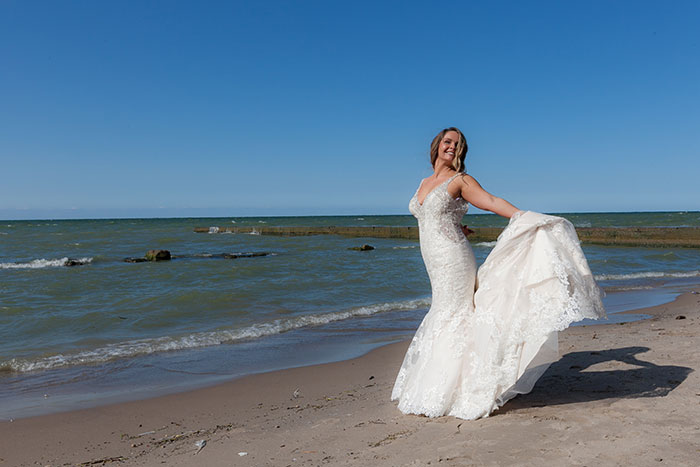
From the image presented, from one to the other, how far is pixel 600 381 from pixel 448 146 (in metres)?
2.49

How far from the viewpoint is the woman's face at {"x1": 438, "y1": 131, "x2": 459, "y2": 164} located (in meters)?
3.90

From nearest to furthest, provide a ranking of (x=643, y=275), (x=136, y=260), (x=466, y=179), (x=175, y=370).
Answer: (x=466, y=179) → (x=175, y=370) → (x=643, y=275) → (x=136, y=260)

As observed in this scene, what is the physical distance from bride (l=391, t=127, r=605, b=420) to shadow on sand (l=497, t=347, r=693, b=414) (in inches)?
14.4

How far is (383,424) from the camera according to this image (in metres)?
3.84

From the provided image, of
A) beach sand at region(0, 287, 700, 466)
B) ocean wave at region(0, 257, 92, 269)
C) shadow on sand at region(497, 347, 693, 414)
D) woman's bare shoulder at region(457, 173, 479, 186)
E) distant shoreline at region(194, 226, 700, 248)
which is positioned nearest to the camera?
beach sand at region(0, 287, 700, 466)

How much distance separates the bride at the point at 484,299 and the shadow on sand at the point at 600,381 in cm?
37

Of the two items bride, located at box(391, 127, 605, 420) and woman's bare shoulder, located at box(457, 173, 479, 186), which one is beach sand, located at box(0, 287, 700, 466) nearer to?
bride, located at box(391, 127, 605, 420)

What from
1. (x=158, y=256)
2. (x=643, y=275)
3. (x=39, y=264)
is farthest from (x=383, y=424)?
(x=39, y=264)

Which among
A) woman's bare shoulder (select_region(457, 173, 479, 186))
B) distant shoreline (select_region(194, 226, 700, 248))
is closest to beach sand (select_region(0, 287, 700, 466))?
woman's bare shoulder (select_region(457, 173, 479, 186))

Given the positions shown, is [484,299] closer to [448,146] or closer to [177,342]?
[448,146]

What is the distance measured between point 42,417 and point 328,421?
2939mm

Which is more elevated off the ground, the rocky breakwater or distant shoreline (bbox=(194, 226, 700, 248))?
distant shoreline (bbox=(194, 226, 700, 248))

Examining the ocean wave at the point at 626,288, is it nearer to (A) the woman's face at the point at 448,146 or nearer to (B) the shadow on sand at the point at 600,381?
(B) the shadow on sand at the point at 600,381

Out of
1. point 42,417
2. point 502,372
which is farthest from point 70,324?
point 502,372
